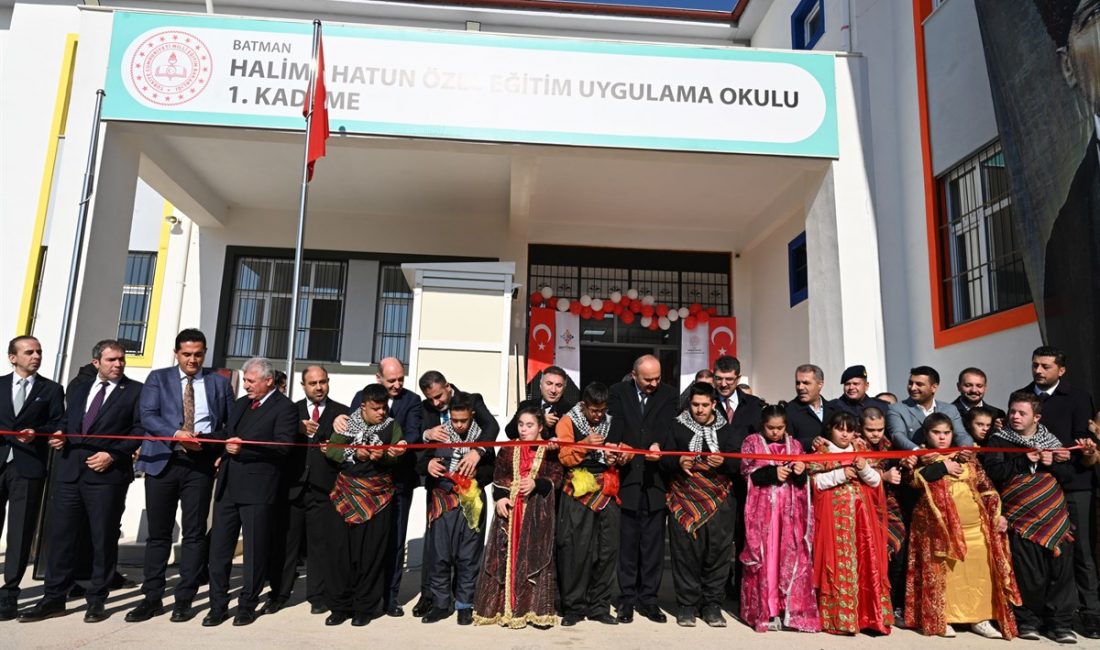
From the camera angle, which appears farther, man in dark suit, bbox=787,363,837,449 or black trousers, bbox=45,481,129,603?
man in dark suit, bbox=787,363,837,449

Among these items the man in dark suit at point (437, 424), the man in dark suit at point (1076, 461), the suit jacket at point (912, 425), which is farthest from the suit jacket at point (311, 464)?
the man in dark suit at point (1076, 461)

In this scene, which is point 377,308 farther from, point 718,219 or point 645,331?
point 718,219

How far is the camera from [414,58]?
753cm

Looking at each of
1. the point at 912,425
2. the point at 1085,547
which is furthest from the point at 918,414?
the point at 1085,547

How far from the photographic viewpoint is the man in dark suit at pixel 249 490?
436 centimetres

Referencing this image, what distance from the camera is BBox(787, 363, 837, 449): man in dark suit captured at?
488 centimetres

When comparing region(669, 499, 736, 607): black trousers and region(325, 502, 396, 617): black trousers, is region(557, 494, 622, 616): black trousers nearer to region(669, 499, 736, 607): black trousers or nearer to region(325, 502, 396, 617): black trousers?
region(669, 499, 736, 607): black trousers

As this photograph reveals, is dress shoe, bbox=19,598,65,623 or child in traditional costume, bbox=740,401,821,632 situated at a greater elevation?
child in traditional costume, bbox=740,401,821,632

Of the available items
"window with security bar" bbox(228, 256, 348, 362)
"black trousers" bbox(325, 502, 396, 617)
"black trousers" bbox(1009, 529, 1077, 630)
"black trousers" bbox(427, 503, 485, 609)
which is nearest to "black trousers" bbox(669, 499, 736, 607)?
"black trousers" bbox(427, 503, 485, 609)

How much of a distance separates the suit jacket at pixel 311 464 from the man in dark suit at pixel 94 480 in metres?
0.89

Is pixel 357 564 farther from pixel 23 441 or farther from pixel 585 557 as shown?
pixel 23 441

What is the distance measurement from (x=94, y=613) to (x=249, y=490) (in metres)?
1.05

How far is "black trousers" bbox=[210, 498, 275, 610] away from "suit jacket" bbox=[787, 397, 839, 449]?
3.31m

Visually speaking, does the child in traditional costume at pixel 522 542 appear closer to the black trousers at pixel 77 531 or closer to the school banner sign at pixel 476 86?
the black trousers at pixel 77 531
